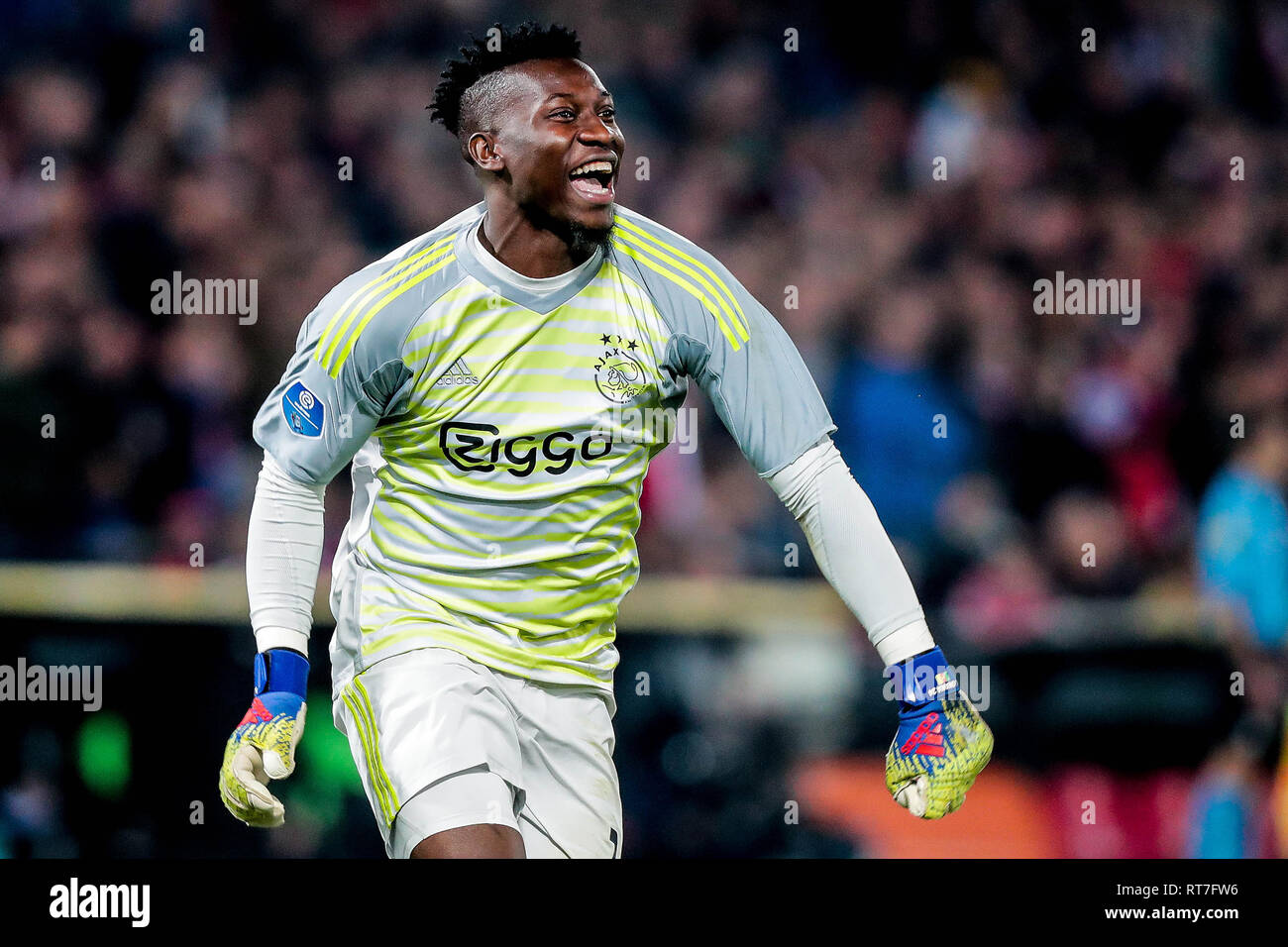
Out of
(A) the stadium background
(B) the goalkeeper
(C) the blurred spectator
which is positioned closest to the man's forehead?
(B) the goalkeeper

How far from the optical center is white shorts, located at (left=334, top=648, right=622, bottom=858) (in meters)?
3.37

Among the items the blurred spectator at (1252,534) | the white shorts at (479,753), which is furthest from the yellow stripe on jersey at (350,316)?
the blurred spectator at (1252,534)

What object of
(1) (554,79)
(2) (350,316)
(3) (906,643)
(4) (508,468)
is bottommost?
(3) (906,643)

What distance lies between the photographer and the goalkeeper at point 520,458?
3514 millimetres

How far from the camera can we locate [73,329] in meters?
6.27

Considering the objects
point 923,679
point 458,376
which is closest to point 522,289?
point 458,376

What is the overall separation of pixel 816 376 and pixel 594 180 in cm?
307

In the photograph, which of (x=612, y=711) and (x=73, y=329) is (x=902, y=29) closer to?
(x=73, y=329)

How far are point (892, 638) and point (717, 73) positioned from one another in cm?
513

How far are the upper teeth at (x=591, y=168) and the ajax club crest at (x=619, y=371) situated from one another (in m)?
0.34

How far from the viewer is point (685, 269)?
3645mm

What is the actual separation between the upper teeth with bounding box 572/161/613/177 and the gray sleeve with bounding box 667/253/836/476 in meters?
0.30

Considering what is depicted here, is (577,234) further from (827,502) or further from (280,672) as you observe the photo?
(280,672)
